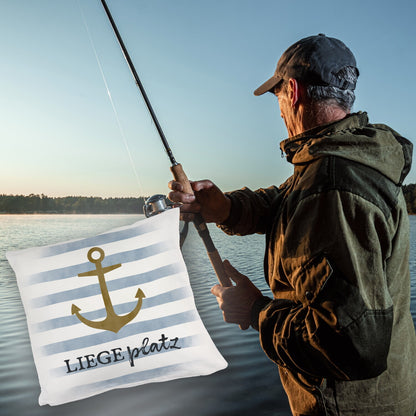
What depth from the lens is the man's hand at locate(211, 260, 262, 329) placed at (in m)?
1.92

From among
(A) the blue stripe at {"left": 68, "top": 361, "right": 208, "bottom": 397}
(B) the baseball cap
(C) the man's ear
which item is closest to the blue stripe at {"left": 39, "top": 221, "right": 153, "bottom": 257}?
(A) the blue stripe at {"left": 68, "top": 361, "right": 208, "bottom": 397}

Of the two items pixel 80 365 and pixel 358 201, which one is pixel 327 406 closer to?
pixel 358 201

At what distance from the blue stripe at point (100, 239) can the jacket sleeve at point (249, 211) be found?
560mm

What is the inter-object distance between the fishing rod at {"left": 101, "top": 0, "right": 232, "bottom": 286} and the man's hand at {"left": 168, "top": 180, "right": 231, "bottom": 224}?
0.14 ft

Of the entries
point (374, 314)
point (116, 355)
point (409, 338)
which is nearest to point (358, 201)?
point (374, 314)

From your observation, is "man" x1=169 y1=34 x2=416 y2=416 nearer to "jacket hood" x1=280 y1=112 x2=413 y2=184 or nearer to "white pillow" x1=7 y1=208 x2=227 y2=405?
"jacket hood" x1=280 y1=112 x2=413 y2=184

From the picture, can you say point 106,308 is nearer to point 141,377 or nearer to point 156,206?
point 141,377

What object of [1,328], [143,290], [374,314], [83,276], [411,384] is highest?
[83,276]

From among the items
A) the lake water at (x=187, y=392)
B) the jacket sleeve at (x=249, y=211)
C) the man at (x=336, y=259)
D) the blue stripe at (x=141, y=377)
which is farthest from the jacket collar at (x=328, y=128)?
the lake water at (x=187, y=392)

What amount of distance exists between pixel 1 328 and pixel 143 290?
31.7 ft

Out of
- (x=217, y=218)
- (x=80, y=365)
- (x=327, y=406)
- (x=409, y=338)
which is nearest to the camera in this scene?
(x=327, y=406)

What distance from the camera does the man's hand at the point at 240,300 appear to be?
6.29 ft

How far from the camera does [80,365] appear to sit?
1976 millimetres

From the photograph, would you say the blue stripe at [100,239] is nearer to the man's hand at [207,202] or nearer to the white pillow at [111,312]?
the white pillow at [111,312]
